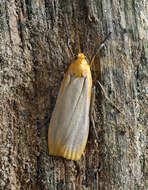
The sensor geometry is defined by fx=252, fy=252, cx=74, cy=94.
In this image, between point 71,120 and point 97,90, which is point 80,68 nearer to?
point 97,90

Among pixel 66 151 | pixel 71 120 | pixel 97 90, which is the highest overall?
pixel 97 90

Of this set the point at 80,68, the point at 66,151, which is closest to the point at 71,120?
the point at 66,151

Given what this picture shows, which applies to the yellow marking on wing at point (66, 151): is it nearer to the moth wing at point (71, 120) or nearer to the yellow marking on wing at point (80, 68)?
the moth wing at point (71, 120)

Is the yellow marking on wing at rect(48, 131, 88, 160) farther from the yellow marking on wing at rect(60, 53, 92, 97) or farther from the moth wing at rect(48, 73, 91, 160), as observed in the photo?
the yellow marking on wing at rect(60, 53, 92, 97)

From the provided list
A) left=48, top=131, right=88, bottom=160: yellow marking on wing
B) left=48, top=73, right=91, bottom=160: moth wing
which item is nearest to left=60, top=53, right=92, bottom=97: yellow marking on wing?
left=48, top=73, right=91, bottom=160: moth wing

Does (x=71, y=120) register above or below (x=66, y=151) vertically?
above

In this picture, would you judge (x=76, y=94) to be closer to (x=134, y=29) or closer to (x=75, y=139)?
(x=75, y=139)

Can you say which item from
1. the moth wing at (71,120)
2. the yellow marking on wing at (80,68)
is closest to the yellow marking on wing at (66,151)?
the moth wing at (71,120)
